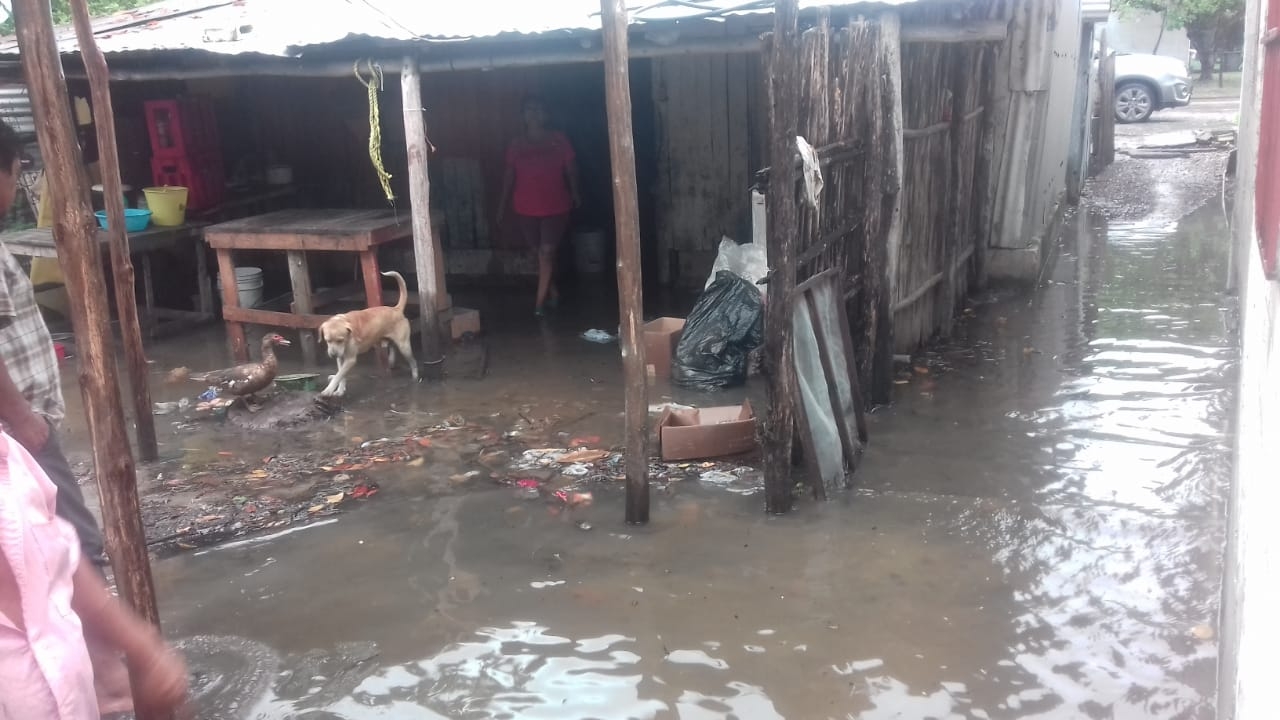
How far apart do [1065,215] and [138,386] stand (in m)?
11.4

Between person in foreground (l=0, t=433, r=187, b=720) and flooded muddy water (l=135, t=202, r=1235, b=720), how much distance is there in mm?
1471

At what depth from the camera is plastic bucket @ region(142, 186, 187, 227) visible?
28.0 feet

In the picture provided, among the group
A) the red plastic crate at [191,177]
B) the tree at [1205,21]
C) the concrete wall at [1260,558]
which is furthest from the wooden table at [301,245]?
the tree at [1205,21]

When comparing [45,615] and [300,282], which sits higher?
[45,615]

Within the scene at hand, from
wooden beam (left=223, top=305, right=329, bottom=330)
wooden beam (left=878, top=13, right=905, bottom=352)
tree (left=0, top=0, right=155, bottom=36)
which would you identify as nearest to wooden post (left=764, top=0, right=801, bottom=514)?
wooden beam (left=878, top=13, right=905, bottom=352)

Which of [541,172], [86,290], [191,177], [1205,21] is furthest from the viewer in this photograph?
[1205,21]

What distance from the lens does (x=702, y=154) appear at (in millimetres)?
9859

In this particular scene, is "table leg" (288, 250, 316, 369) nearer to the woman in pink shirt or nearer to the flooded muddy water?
the woman in pink shirt

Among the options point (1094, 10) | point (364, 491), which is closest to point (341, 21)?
point (364, 491)

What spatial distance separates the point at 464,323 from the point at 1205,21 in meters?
26.2

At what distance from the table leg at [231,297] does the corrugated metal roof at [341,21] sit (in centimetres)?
163

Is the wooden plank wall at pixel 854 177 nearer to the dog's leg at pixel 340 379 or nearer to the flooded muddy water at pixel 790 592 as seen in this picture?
the flooded muddy water at pixel 790 592

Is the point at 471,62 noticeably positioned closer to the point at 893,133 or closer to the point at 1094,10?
the point at 893,133

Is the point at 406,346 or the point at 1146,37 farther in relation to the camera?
the point at 1146,37
